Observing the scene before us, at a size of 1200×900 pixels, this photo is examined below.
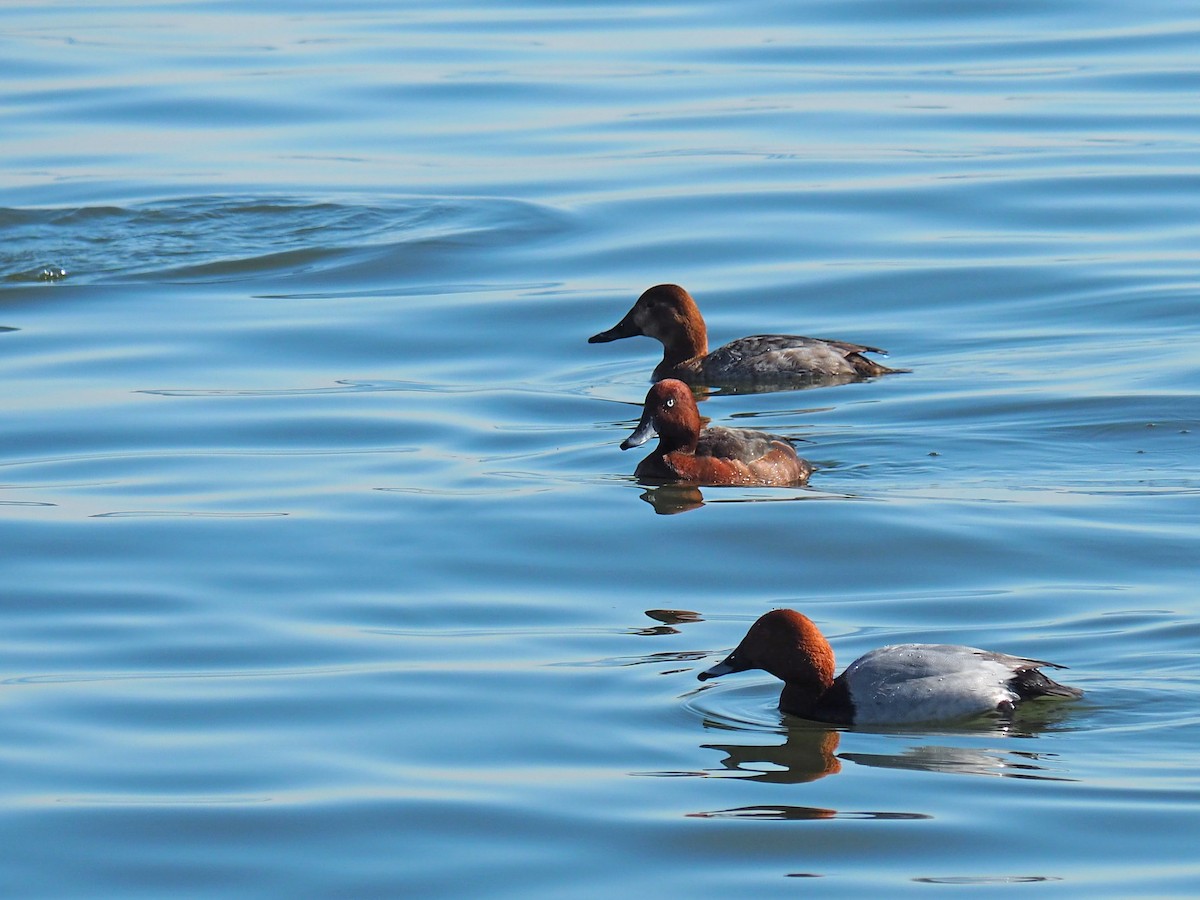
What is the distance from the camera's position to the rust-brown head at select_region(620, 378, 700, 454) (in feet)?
38.5

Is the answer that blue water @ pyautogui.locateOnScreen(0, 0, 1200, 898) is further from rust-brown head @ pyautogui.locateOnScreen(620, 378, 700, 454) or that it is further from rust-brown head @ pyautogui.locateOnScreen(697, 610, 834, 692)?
rust-brown head @ pyautogui.locateOnScreen(620, 378, 700, 454)

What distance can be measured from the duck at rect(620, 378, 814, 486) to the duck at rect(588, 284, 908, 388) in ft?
5.10

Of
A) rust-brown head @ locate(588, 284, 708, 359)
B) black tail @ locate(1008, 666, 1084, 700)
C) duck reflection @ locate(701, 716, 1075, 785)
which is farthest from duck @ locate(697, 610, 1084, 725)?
rust-brown head @ locate(588, 284, 708, 359)

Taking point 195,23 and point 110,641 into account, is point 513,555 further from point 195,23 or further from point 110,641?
point 195,23

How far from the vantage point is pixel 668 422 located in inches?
463

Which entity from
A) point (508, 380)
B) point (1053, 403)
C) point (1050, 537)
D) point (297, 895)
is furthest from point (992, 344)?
point (297, 895)

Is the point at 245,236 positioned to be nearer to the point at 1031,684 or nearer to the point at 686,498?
the point at 686,498

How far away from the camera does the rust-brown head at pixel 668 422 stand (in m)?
11.8

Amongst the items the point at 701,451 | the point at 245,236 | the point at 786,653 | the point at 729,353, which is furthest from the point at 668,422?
the point at 245,236

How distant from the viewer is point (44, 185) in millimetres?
19984

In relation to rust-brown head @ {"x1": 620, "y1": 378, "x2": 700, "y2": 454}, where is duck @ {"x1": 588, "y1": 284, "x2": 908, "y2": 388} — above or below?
above

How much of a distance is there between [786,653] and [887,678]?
1.29 ft

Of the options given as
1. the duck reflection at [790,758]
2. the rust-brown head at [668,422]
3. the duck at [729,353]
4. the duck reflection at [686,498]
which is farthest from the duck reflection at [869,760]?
the duck at [729,353]

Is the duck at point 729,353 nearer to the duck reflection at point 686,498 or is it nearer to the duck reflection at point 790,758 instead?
the duck reflection at point 686,498
